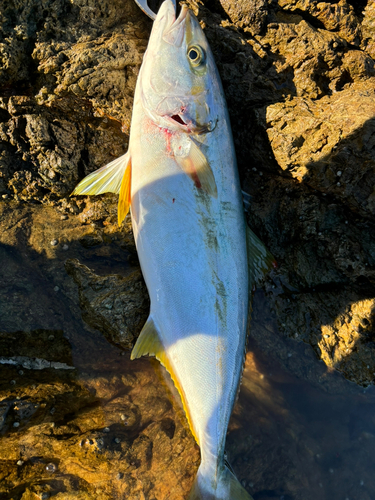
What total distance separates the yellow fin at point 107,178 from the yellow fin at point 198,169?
0.46m

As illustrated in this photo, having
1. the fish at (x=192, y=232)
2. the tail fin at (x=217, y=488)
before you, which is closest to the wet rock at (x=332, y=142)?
the fish at (x=192, y=232)

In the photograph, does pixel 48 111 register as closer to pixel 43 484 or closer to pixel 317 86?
pixel 317 86

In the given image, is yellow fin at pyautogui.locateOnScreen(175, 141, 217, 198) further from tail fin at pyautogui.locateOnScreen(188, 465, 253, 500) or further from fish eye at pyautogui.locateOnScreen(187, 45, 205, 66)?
tail fin at pyautogui.locateOnScreen(188, 465, 253, 500)

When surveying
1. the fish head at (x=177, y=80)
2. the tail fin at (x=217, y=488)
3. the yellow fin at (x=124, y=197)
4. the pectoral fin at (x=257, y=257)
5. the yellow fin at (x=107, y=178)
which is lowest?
the tail fin at (x=217, y=488)

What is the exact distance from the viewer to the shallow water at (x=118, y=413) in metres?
2.07

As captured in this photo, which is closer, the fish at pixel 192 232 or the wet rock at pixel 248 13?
the fish at pixel 192 232

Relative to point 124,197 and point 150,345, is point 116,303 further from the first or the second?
point 124,197

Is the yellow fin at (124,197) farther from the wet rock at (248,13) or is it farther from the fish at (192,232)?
the wet rock at (248,13)

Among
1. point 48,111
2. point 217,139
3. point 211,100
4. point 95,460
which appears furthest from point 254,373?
point 48,111

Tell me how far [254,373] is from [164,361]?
1.16m

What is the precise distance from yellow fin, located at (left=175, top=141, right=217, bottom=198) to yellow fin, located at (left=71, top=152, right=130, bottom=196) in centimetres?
46

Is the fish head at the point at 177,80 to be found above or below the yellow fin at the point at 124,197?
above

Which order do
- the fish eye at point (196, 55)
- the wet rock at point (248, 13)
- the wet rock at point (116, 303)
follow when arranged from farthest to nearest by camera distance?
the wet rock at point (248, 13) → the wet rock at point (116, 303) → the fish eye at point (196, 55)

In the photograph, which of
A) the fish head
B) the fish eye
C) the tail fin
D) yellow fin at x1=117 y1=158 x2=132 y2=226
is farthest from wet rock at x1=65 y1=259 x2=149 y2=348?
the fish eye
